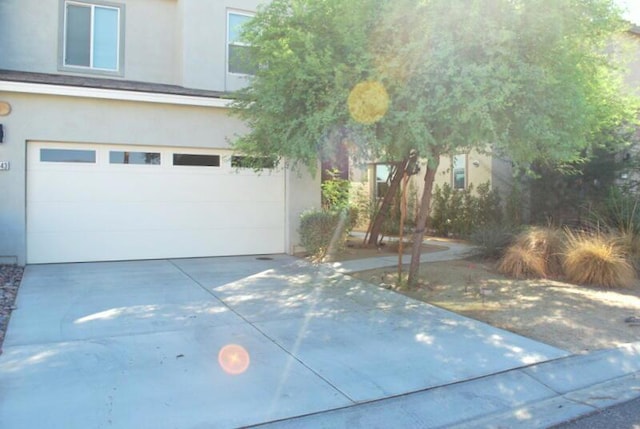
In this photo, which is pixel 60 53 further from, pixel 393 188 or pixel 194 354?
pixel 194 354

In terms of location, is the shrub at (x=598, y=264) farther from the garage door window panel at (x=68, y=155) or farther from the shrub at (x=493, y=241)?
the garage door window panel at (x=68, y=155)

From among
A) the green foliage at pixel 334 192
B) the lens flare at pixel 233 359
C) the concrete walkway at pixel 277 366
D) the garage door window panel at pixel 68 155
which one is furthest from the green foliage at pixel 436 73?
the green foliage at pixel 334 192

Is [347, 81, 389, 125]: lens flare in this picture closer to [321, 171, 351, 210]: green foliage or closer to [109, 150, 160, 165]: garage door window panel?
[109, 150, 160, 165]: garage door window panel

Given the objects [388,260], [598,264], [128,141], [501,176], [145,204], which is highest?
[128,141]

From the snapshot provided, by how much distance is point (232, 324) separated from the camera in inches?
257

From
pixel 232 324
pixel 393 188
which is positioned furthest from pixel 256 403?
pixel 393 188

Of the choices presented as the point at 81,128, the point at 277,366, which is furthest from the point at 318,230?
the point at 277,366

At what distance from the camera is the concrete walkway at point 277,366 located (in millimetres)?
4195

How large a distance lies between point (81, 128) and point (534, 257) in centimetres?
993

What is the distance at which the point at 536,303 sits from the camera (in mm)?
8094

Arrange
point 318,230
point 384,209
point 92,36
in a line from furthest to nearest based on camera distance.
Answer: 1. point 384,209
2. point 92,36
3. point 318,230

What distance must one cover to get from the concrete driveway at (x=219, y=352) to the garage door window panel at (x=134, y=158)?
3305 millimetres

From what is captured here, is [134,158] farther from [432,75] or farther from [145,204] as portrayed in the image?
[432,75]

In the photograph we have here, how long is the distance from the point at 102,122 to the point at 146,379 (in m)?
7.88
